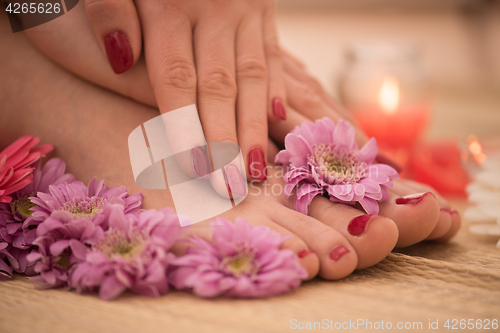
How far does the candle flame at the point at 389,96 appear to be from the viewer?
51.3 inches

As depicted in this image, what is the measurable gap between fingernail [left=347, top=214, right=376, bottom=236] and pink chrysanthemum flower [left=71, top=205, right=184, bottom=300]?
0.75ft

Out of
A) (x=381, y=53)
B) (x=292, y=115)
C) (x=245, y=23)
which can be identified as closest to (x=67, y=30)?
(x=245, y=23)

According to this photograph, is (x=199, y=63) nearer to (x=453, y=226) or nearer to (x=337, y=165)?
(x=337, y=165)

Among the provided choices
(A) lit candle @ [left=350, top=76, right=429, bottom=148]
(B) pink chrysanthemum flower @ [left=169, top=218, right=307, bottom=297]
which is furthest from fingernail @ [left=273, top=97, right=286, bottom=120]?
(A) lit candle @ [left=350, top=76, right=429, bottom=148]

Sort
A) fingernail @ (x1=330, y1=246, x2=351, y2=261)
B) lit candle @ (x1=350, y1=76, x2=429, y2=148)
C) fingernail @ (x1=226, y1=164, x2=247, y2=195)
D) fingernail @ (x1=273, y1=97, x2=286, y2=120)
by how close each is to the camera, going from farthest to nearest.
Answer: lit candle @ (x1=350, y1=76, x2=429, y2=148) < fingernail @ (x1=273, y1=97, x2=286, y2=120) < fingernail @ (x1=226, y1=164, x2=247, y2=195) < fingernail @ (x1=330, y1=246, x2=351, y2=261)

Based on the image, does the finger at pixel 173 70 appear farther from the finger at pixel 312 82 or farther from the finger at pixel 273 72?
the finger at pixel 312 82

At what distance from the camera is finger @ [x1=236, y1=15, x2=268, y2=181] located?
0.69 metres

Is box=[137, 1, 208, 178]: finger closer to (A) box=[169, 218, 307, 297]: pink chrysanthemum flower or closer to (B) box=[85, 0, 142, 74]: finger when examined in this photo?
(B) box=[85, 0, 142, 74]: finger

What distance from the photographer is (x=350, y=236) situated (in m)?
0.57

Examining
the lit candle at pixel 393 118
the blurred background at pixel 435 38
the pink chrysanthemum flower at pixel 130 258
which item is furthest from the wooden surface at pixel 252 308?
the blurred background at pixel 435 38

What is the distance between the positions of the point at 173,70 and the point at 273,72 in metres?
0.22

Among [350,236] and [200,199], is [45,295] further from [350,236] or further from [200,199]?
[350,236]

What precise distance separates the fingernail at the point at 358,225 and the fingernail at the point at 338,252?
4cm

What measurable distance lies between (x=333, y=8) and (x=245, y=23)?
1.55 m
